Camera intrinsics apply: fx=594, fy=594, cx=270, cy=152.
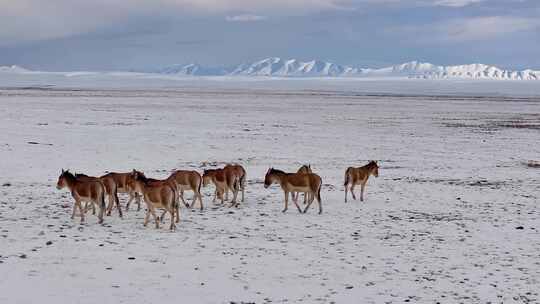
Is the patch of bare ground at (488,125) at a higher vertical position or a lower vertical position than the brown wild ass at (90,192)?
lower

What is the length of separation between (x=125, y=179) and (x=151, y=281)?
5470 mm

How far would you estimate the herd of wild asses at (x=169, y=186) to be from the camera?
1253 cm

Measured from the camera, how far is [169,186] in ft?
40.7

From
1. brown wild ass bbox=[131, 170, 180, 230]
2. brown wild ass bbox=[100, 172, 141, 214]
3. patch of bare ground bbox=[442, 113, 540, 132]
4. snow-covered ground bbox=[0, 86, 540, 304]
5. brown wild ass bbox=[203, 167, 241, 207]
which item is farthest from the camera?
patch of bare ground bbox=[442, 113, 540, 132]

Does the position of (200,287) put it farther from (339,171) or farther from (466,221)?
(339,171)

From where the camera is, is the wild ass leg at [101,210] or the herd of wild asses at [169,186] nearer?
the herd of wild asses at [169,186]

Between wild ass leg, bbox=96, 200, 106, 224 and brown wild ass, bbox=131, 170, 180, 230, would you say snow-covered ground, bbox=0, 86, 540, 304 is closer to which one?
wild ass leg, bbox=96, 200, 106, 224

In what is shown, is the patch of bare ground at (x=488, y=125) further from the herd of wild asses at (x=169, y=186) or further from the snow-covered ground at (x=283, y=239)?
the herd of wild asses at (x=169, y=186)

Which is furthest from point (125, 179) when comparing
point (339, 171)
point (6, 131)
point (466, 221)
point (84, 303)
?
point (6, 131)

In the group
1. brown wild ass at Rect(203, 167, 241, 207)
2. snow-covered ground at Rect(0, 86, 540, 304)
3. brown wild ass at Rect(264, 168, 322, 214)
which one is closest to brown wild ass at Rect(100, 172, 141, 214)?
snow-covered ground at Rect(0, 86, 540, 304)

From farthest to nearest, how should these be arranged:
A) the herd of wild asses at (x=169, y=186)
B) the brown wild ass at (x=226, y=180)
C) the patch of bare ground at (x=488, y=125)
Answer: the patch of bare ground at (x=488, y=125)
the brown wild ass at (x=226, y=180)
the herd of wild asses at (x=169, y=186)

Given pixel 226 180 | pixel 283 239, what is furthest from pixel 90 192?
pixel 283 239

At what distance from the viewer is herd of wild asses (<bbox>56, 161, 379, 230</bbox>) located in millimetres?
12531

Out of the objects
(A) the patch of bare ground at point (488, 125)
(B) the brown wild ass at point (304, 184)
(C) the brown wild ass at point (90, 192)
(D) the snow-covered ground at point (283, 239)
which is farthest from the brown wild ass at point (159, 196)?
(A) the patch of bare ground at point (488, 125)
